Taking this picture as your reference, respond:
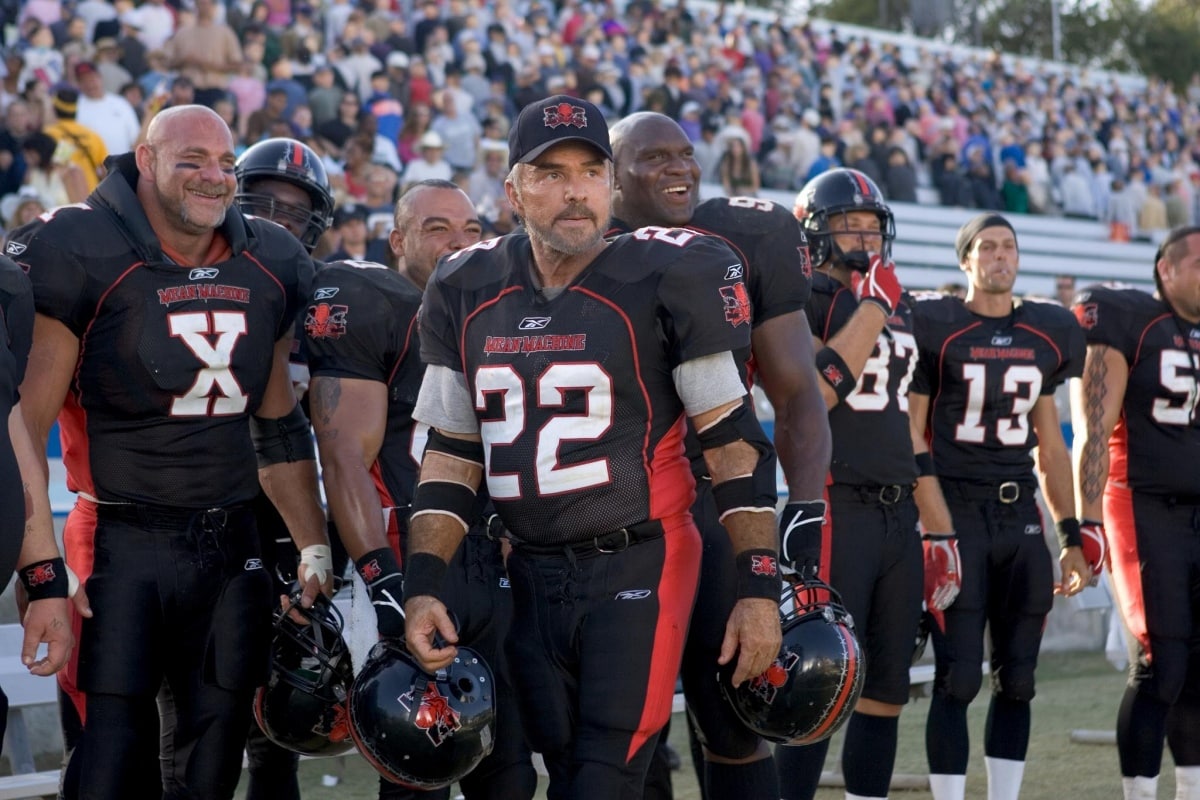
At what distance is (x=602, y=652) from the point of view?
3363mm

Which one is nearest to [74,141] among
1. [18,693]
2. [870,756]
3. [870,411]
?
[18,693]

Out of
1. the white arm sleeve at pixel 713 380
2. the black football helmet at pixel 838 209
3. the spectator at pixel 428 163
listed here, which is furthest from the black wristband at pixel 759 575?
the spectator at pixel 428 163

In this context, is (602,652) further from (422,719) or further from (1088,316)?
(1088,316)

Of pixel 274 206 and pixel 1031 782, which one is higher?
pixel 274 206

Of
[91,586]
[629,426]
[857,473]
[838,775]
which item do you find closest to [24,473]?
[91,586]

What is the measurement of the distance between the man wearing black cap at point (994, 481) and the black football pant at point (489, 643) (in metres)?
1.88

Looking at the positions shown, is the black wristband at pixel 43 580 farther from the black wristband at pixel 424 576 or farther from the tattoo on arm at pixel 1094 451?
the tattoo on arm at pixel 1094 451

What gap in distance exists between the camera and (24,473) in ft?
11.8

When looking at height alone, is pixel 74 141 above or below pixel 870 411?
above

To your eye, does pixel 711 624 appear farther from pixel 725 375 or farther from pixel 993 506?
pixel 993 506

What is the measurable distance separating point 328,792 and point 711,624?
283 cm

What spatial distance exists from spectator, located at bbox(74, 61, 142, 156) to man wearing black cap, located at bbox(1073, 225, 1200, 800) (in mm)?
7005

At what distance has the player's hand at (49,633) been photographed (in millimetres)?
3557

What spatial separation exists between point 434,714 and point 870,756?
7.00 ft
